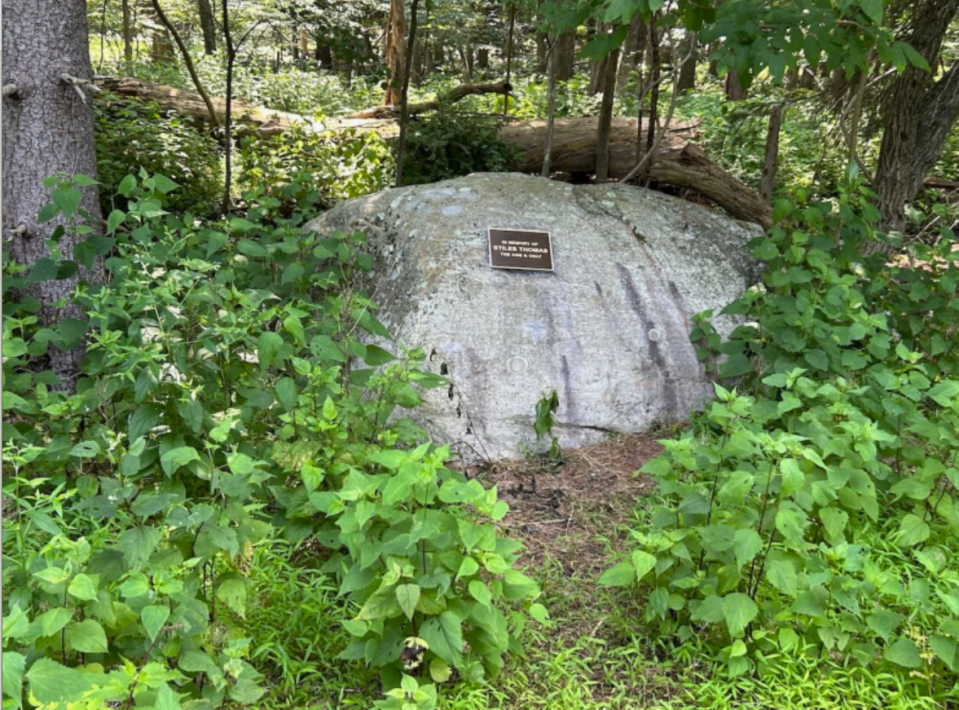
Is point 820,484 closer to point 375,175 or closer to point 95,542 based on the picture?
point 95,542

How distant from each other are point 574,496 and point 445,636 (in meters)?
1.63

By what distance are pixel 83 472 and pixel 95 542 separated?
992 mm

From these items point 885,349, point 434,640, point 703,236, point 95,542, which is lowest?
point 434,640

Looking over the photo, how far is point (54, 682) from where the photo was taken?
158 centimetres

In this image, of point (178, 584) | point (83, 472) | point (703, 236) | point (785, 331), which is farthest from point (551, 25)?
point (178, 584)

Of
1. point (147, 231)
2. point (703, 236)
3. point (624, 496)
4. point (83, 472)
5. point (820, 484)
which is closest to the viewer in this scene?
point (820, 484)

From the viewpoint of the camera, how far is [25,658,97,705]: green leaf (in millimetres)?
1568

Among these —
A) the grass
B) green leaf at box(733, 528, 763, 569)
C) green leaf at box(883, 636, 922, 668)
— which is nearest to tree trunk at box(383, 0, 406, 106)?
the grass

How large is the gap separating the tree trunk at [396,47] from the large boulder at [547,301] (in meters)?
5.70

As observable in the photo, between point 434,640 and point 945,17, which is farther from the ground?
point 945,17

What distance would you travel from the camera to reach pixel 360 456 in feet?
9.55

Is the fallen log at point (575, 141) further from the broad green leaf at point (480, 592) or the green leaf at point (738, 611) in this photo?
the broad green leaf at point (480, 592)

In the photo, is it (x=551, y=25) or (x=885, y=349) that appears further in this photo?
(x=551, y=25)

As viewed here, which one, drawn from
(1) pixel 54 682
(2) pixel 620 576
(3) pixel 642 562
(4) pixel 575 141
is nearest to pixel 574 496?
(2) pixel 620 576
